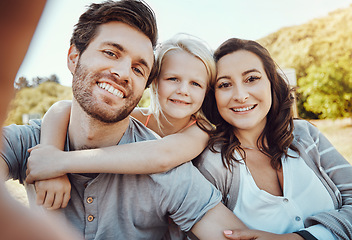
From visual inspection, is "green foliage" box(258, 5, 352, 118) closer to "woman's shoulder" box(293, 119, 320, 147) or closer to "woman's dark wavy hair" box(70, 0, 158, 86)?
"woman's shoulder" box(293, 119, 320, 147)

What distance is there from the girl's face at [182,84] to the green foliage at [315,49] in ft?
34.0

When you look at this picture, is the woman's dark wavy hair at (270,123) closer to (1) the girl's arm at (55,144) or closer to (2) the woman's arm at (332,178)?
(2) the woman's arm at (332,178)

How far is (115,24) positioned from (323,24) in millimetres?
20939

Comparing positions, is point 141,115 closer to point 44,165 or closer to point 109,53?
point 109,53

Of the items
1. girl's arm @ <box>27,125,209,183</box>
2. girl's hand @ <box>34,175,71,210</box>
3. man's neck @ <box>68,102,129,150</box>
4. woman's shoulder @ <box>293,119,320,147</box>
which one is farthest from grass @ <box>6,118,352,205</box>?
girl's hand @ <box>34,175,71,210</box>

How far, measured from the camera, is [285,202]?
186cm

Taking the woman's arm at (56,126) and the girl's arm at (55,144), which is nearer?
the girl's arm at (55,144)

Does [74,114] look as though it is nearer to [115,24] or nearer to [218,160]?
[115,24]

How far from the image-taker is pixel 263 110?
7.09 feet

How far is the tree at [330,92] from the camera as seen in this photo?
1081 cm

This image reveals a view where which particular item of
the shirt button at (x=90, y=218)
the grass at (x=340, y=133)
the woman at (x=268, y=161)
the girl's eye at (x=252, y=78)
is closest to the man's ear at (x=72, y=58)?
the shirt button at (x=90, y=218)

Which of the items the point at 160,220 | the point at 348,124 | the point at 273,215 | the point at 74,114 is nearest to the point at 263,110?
the point at 273,215

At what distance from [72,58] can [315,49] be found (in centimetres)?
1733

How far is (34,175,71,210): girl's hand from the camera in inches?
59.1
